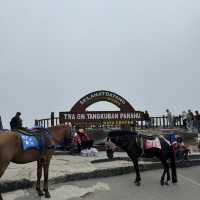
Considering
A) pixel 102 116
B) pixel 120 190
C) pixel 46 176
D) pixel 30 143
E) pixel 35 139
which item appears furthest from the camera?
pixel 102 116

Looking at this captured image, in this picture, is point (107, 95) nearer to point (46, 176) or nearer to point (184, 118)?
point (184, 118)

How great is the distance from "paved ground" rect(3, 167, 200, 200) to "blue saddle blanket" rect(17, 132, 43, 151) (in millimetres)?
1303

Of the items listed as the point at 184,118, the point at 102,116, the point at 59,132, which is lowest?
the point at 59,132

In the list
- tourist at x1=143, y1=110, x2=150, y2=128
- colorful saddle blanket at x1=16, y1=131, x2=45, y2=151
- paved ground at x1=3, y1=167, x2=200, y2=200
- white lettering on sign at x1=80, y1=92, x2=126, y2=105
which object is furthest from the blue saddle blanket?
tourist at x1=143, y1=110, x2=150, y2=128

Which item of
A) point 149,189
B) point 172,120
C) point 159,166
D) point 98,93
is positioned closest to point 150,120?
point 172,120

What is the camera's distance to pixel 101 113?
3512cm

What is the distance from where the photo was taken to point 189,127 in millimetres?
37625

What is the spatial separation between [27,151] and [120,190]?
3.69 m

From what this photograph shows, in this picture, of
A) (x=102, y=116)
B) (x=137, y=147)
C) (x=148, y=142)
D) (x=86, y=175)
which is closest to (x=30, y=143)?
(x=86, y=175)

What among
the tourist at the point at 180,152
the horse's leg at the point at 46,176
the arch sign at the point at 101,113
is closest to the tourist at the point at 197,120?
the arch sign at the point at 101,113

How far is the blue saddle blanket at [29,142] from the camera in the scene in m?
13.5

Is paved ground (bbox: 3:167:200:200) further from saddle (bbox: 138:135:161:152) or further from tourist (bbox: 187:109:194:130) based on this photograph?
tourist (bbox: 187:109:194:130)

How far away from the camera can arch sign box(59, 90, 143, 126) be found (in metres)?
34.7

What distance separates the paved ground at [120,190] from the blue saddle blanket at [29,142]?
1303 mm
